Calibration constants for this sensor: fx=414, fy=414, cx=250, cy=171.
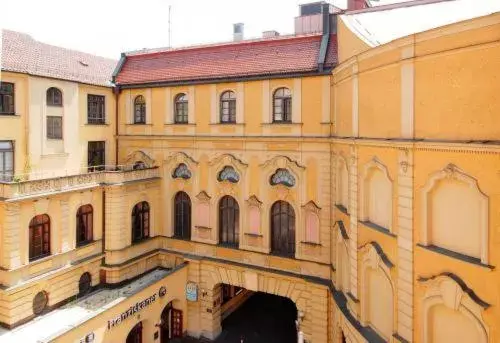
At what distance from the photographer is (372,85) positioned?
50.6 feet

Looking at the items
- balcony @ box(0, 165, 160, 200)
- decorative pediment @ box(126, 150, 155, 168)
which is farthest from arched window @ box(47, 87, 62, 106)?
decorative pediment @ box(126, 150, 155, 168)

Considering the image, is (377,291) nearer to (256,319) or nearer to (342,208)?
(342,208)

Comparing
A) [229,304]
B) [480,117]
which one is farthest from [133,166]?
[480,117]


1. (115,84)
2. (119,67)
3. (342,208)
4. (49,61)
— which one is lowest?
(342,208)

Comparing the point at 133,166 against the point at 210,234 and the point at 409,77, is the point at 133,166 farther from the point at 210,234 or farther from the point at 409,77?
the point at 409,77

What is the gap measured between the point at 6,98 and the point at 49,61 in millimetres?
4017

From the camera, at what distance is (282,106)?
2369cm

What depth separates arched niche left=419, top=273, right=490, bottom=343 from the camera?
11.1 m

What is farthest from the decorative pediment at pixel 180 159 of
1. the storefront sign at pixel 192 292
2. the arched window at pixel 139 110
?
the storefront sign at pixel 192 292

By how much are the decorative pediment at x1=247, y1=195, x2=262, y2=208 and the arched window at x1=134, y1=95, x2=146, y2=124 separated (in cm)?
978

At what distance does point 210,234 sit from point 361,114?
1323cm

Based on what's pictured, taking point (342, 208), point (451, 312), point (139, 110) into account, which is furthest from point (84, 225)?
point (451, 312)

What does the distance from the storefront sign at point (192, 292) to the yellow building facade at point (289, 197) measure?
3.3 inches

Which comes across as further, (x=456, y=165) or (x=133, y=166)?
(x=133, y=166)
